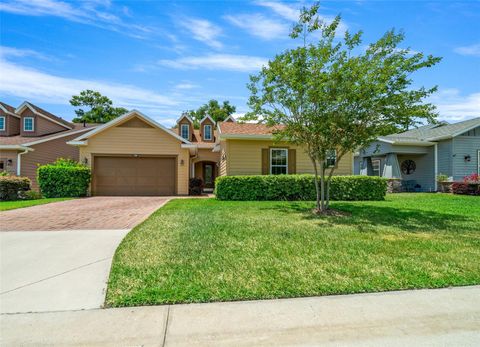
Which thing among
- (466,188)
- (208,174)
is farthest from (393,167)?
(208,174)

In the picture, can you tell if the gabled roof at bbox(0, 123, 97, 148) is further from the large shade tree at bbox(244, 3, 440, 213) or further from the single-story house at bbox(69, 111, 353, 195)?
the large shade tree at bbox(244, 3, 440, 213)

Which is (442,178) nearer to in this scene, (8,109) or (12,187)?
(12,187)

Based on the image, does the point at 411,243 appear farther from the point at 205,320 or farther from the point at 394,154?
the point at 394,154

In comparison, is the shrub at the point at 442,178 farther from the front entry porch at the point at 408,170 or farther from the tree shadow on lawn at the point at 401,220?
the tree shadow on lawn at the point at 401,220

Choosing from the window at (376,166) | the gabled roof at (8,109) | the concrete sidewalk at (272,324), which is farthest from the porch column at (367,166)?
the gabled roof at (8,109)

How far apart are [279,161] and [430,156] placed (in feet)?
36.5

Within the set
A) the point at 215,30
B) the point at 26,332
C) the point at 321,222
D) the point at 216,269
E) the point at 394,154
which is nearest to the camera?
the point at 26,332

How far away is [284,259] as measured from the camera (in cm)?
441

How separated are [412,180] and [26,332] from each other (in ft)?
72.8

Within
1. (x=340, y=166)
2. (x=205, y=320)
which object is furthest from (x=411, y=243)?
(x=340, y=166)

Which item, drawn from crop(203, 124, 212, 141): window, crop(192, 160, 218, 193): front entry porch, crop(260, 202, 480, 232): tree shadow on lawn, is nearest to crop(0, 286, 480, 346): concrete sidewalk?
crop(260, 202, 480, 232): tree shadow on lawn

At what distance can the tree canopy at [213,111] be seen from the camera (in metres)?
38.6

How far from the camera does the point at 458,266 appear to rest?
4156 millimetres

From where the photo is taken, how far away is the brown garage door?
16469mm
